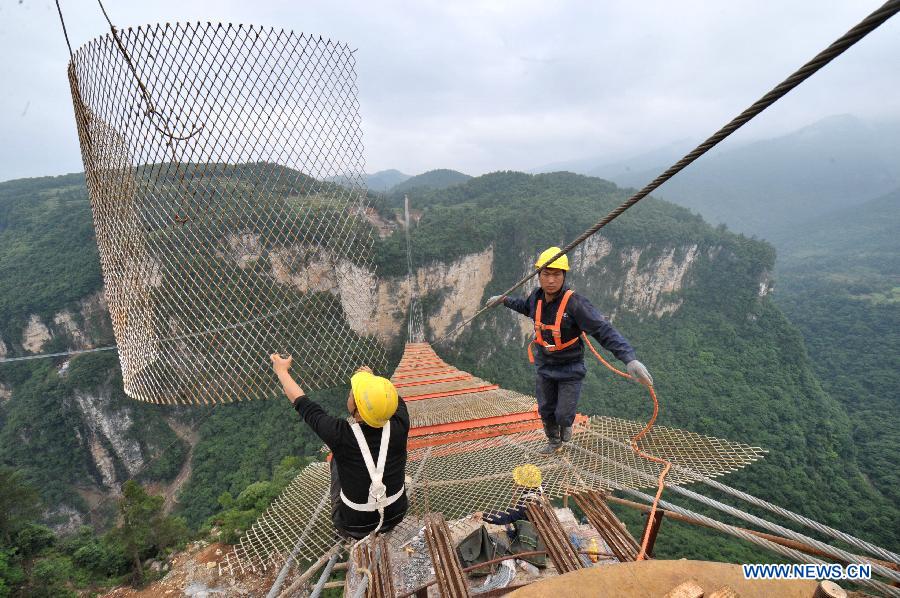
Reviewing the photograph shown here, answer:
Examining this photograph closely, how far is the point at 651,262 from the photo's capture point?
38375 mm

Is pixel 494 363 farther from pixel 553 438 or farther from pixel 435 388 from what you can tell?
pixel 553 438

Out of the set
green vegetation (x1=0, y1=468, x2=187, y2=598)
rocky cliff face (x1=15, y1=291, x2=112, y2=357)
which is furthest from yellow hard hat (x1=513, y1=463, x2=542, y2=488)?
rocky cliff face (x1=15, y1=291, x2=112, y2=357)

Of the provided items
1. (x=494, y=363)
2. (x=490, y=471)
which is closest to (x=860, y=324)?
(x=494, y=363)

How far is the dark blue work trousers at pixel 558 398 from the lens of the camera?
269 centimetres

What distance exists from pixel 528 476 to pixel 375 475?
3.71ft

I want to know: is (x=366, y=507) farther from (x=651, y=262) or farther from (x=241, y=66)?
(x=651, y=262)

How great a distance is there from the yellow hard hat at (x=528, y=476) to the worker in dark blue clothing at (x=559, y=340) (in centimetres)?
41

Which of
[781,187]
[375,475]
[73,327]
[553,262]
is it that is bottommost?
[73,327]

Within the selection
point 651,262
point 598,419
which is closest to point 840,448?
point 651,262

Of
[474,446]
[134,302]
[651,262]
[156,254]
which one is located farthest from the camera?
[651,262]

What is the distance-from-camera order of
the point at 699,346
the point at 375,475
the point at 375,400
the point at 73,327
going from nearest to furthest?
the point at 375,400 → the point at 375,475 → the point at 73,327 → the point at 699,346

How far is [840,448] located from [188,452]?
41555 mm

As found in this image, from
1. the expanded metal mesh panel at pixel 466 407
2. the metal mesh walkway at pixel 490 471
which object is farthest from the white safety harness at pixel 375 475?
the expanded metal mesh panel at pixel 466 407

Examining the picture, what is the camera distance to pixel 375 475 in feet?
6.10
